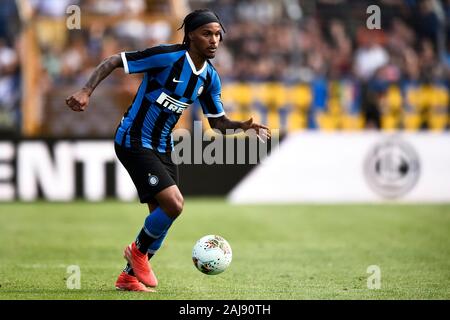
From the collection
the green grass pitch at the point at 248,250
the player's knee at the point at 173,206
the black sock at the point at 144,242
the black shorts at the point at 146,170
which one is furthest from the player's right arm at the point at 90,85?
the green grass pitch at the point at 248,250

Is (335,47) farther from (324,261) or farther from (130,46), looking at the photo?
(324,261)

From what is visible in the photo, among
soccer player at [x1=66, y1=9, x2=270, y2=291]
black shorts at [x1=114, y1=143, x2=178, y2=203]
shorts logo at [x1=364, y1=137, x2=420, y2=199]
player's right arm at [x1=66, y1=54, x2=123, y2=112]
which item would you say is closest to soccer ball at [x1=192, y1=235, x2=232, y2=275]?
soccer player at [x1=66, y1=9, x2=270, y2=291]

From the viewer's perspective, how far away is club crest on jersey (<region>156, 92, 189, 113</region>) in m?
7.79

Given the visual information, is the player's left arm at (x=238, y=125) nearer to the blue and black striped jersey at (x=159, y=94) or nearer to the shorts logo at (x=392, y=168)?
the blue and black striped jersey at (x=159, y=94)

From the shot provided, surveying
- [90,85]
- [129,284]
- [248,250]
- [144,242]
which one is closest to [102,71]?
[90,85]

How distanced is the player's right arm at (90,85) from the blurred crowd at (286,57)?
11.3 m

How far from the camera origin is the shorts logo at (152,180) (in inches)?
301

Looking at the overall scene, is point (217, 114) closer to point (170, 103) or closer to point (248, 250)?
point (170, 103)

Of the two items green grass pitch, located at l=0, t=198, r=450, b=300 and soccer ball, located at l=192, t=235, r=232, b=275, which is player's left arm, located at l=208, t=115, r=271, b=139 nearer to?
soccer ball, located at l=192, t=235, r=232, b=275

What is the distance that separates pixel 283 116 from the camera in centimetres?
1914

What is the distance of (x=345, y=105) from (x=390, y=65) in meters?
1.96

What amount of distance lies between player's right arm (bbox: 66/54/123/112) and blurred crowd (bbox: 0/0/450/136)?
1132 centimetres

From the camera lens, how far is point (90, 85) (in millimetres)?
7379
